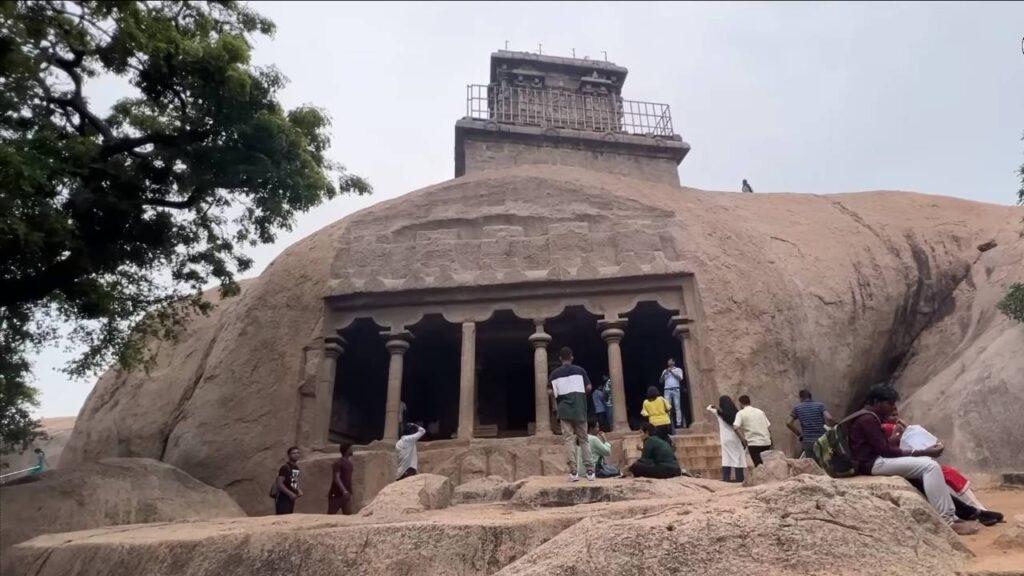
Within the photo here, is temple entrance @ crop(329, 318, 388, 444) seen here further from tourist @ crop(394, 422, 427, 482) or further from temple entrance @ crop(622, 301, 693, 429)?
temple entrance @ crop(622, 301, 693, 429)

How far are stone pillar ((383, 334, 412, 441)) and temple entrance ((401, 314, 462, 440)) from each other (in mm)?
1580

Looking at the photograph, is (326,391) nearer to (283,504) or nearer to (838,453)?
(283,504)

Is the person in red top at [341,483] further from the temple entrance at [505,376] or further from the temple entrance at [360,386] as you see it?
the temple entrance at [505,376]

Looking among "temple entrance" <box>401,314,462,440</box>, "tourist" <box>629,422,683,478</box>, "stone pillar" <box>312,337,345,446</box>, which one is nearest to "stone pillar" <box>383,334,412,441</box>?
"stone pillar" <box>312,337,345,446</box>

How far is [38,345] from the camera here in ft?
46.1

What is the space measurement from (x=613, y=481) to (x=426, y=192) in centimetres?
1104

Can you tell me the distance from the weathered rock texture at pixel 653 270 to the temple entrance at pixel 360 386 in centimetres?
144

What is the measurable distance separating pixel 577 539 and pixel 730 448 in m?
6.35

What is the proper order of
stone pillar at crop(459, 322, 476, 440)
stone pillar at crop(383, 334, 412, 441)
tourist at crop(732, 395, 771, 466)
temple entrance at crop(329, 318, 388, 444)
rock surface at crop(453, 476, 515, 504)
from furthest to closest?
1. temple entrance at crop(329, 318, 388, 444)
2. stone pillar at crop(383, 334, 412, 441)
3. stone pillar at crop(459, 322, 476, 440)
4. tourist at crop(732, 395, 771, 466)
5. rock surface at crop(453, 476, 515, 504)

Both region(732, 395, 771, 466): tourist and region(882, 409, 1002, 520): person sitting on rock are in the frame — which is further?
region(732, 395, 771, 466): tourist

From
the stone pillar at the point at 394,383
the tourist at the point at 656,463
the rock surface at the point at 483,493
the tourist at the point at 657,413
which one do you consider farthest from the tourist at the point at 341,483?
the tourist at the point at 657,413

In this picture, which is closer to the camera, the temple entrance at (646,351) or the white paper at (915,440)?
the white paper at (915,440)

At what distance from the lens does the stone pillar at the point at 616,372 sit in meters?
14.0

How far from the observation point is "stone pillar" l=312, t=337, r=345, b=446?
46.5 ft
